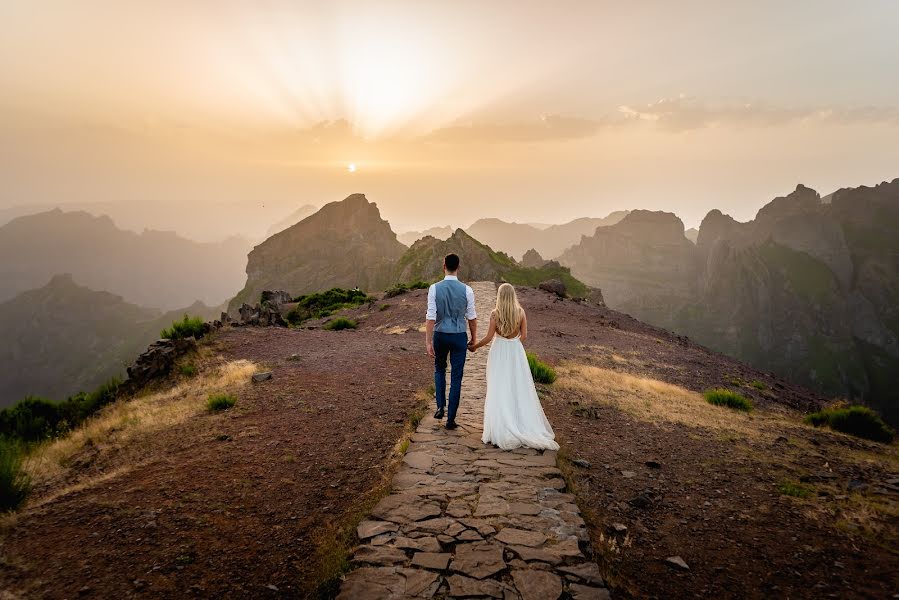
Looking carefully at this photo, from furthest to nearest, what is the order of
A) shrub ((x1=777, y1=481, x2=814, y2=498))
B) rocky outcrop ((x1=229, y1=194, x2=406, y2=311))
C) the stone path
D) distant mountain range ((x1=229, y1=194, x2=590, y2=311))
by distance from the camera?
A: rocky outcrop ((x1=229, y1=194, x2=406, y2=311)), distant mountain range ((x1=229, y1=194, x2=590, y2=311)), shrub ((x1=777, y1=481, x2=814, y2=498)), the stone path

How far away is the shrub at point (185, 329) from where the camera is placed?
646 inches

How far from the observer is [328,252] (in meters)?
172

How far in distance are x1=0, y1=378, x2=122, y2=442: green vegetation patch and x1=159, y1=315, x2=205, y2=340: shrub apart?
3.08 m

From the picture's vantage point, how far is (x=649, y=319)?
192 metres

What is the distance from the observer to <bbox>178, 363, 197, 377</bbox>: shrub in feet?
44.3

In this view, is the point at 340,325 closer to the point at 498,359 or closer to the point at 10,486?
the point at 498,359

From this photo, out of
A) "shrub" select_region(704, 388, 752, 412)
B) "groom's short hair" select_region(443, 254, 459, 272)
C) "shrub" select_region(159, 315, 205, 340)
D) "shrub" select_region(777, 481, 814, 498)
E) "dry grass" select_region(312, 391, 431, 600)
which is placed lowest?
"shrub" select_region(704, 388, 752, 412)

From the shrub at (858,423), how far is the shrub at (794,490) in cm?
636

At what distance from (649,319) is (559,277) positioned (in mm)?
144839

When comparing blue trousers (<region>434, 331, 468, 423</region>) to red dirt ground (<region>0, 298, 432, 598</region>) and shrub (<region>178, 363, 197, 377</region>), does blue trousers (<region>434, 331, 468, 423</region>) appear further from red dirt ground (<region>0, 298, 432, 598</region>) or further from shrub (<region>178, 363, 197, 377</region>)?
shrub (<region>178, 363, 197, 377</region>)

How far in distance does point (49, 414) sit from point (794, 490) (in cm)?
1818

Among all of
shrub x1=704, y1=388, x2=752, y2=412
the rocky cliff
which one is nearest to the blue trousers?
shrub x1=704, y1=388, x2=752, y2=412

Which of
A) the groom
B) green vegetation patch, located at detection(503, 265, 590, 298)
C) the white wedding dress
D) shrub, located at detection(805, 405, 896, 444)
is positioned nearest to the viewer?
the white wedding dress

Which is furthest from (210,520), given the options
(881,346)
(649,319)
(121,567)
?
(649,319)
